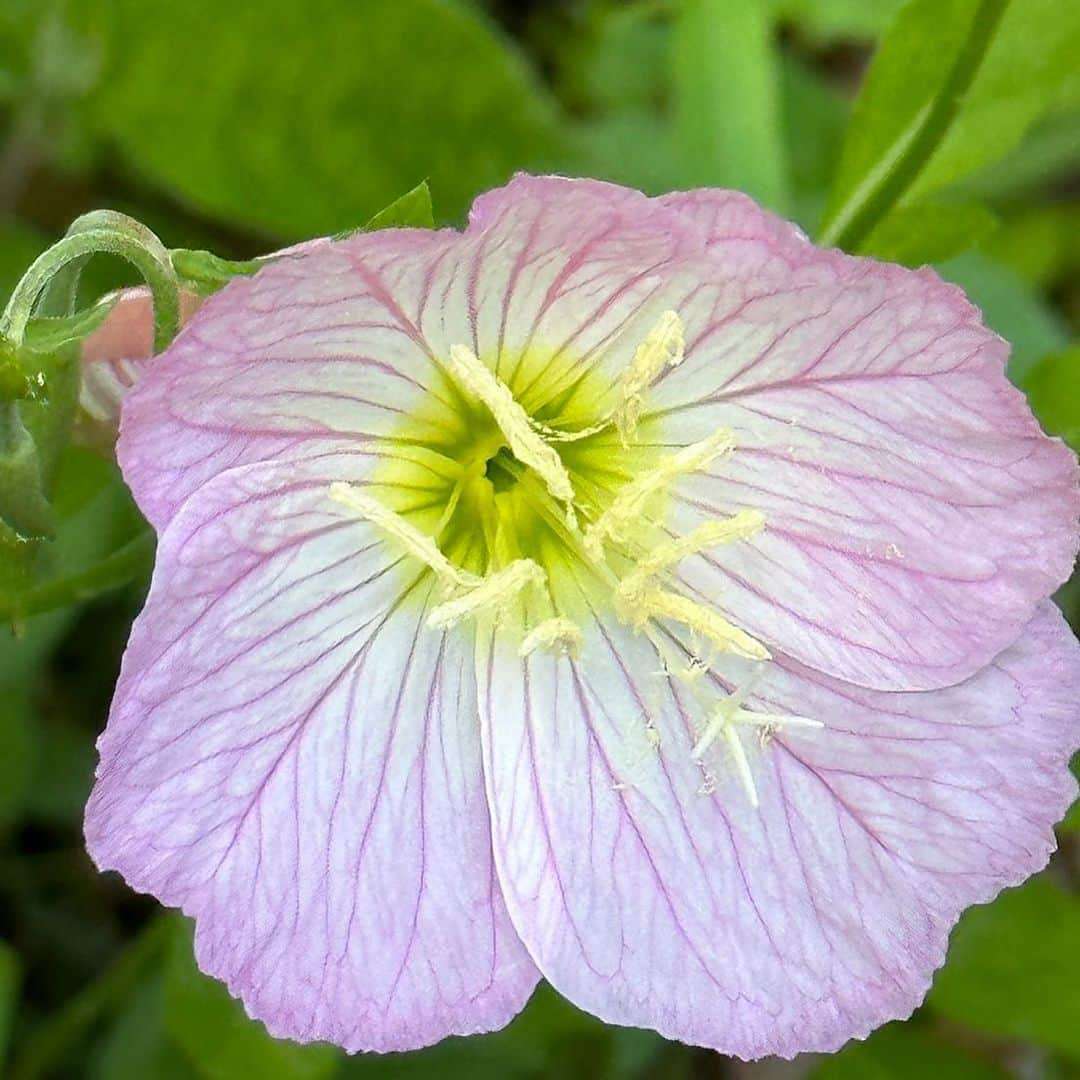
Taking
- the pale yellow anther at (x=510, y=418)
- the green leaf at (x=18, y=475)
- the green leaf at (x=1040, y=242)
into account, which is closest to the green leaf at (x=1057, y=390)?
the pale yellow anther at (x=510, y=418)

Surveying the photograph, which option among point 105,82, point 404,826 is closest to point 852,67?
point 105,82

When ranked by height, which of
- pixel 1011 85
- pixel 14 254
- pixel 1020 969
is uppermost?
pixel 1011 85

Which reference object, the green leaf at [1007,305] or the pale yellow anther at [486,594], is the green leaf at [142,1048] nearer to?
the pale yellow anther at [486,594]

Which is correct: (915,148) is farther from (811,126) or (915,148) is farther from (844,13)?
(811,126)

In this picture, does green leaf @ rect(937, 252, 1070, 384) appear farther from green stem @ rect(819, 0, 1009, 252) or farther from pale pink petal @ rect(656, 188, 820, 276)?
pale pink petal @ rect(656, 188, 820, 276)

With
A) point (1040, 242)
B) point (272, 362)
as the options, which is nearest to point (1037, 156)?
point (1040, 242)

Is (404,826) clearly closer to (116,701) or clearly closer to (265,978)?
(265,978)
